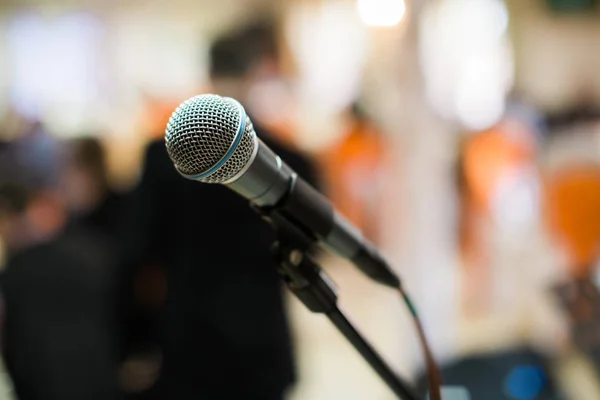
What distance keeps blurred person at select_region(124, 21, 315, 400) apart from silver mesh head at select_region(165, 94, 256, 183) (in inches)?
33.3

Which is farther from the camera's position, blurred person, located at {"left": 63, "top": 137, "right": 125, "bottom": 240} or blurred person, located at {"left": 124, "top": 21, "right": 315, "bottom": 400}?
blurred person, located at {"left": 63, "top": 137, "right": 125, "bottom": 240}

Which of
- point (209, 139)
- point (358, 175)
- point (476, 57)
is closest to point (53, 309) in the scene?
point (209, 139)

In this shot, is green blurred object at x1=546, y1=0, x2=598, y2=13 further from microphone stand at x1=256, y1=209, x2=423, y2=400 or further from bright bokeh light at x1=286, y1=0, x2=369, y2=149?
microphone stand at x1=256, y1=209, x2=423, y2=400

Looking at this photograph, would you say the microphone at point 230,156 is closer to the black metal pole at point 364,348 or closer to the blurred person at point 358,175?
the black metal pole at point 364,348

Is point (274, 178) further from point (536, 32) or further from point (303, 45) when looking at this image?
point (536, 32)

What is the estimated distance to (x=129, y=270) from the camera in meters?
1.86

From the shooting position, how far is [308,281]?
0.74 m

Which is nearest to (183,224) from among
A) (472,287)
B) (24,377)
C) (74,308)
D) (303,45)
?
(74,308)

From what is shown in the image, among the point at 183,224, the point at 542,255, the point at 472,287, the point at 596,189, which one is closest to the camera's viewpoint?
the point at 183,224

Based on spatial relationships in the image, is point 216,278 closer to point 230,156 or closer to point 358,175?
point 230,156

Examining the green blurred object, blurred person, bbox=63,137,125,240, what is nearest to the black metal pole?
blurred person, bbox=63,137,125,240

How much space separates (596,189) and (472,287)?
2.63 feet

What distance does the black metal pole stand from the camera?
748 millimetres

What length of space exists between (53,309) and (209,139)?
1.45 m
